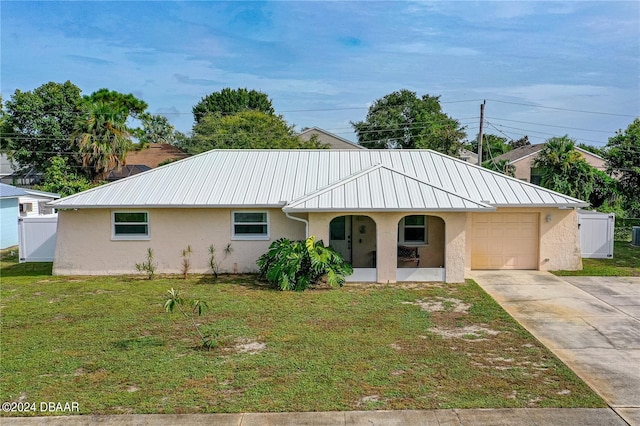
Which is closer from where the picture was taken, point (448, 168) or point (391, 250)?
point (391, 250)

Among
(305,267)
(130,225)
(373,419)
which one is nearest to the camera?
(373,419)

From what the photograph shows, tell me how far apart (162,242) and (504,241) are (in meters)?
11.8

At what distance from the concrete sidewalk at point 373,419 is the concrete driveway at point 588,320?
2.36 ft

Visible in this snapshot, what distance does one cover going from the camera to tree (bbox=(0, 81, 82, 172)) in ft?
121

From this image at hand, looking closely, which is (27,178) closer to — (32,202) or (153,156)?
(153,156)

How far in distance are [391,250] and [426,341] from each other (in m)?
5.56

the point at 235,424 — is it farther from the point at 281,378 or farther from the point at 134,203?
the point at 134,203

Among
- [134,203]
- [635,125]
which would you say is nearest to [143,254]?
[134,203]

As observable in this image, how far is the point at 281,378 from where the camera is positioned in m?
7.96

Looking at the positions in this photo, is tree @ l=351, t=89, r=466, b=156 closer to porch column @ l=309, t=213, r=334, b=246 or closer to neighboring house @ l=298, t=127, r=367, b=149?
neighboring house @ l=298, t=127, r=367, b=149

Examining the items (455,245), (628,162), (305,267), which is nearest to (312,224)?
(305,267)

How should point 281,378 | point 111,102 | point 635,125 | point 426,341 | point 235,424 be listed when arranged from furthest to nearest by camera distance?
point 111,102, point 635,125, point 426,341, point 281,378, point 235,424

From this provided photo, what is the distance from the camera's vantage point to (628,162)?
28938mm

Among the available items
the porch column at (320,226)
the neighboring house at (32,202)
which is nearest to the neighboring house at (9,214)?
the neighboring house at (32,202)
